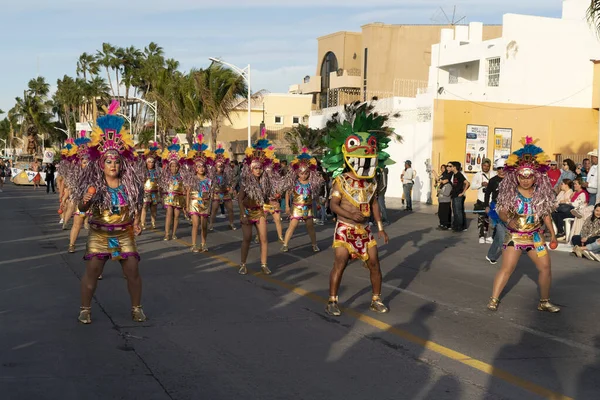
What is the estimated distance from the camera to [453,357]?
6609 mm

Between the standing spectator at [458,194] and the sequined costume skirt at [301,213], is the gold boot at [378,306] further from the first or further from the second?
the standing spectator at [458,194]

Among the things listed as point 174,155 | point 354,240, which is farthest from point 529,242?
point 174,155

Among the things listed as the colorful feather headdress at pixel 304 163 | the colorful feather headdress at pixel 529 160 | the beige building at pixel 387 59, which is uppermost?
the beige building at pixel 387 59

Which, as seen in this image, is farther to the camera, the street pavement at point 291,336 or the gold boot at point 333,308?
the gold boot at point 333,308

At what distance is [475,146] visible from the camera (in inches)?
1220

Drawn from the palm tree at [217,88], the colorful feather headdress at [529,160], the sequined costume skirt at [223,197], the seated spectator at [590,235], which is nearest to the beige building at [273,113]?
the palm tree at [217,88]

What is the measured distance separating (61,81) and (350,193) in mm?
96952

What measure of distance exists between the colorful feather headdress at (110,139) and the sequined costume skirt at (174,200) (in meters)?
8.70

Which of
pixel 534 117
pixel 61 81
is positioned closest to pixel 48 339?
pixel 534 117

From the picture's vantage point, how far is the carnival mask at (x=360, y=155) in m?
8.48

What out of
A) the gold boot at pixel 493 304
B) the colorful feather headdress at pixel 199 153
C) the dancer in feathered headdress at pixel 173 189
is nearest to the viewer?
the gold boot at pixel 493 304

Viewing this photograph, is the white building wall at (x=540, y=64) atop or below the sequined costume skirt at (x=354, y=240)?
atop

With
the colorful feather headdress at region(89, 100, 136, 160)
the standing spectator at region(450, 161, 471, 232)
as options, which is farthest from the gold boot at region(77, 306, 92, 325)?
the standing spectator at region(450, 161, 471, 232)

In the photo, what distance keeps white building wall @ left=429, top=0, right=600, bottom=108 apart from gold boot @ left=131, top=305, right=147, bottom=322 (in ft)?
83.4
